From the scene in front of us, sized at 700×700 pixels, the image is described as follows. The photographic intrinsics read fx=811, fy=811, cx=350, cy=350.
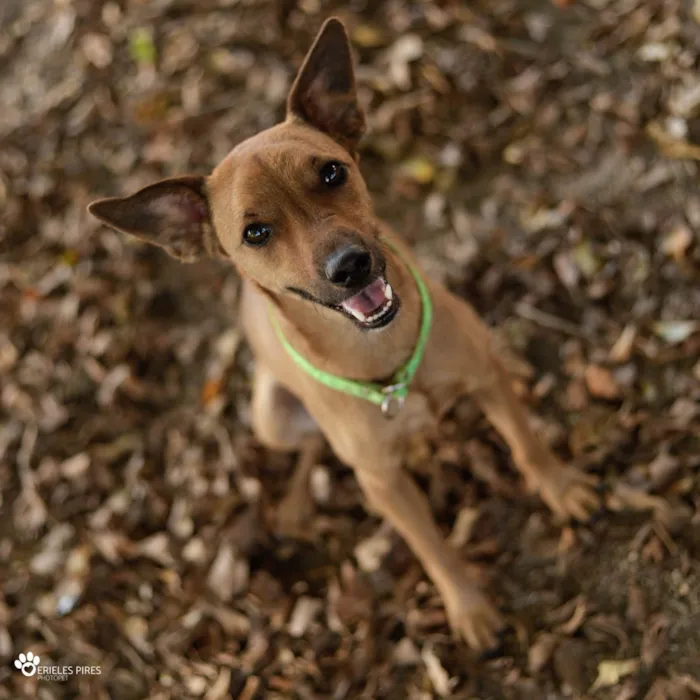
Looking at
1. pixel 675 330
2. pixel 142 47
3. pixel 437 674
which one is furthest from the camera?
pixel 142 47

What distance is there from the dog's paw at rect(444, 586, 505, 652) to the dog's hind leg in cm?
92

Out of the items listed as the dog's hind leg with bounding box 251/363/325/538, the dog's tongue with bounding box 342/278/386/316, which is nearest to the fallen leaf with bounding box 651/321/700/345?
the dog's hind leg with bounding box 251/363/325/538

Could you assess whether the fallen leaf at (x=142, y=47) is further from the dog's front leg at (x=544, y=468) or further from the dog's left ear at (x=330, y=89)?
the dog's front leg at (x=544, y=468)

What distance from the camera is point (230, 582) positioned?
3.96 meters

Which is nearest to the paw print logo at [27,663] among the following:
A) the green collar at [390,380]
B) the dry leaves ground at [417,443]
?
the dry leaves ground at [417,443]

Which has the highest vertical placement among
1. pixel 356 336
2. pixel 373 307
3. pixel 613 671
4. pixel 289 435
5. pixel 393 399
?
pixel 373 307

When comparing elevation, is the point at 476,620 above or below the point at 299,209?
below

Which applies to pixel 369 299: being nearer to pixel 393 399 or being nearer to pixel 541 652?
pixel 393 399

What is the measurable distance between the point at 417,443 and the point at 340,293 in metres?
1.64

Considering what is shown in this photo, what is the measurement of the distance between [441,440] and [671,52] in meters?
2.49

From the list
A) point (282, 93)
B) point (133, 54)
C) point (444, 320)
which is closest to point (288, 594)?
point (444, 320)

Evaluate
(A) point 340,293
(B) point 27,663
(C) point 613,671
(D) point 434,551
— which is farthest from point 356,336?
(B) point 27,663

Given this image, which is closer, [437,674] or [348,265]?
[348,265]

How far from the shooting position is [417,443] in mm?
3967
